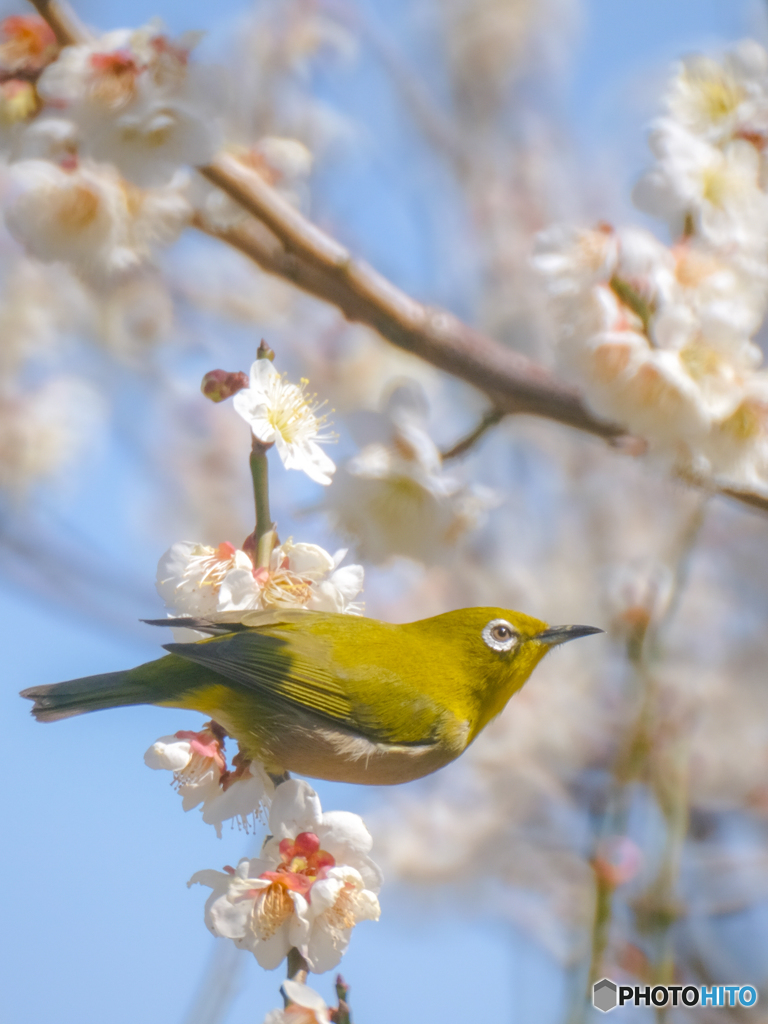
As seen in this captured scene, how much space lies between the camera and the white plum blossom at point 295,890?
1.25 meters

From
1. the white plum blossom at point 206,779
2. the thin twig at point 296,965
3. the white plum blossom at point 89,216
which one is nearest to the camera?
the thin twig at point 296,965

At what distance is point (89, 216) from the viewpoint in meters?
1.94

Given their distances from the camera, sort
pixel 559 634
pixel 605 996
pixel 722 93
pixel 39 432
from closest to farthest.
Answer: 1. pixel 722 93
2. pixel 559 634
3. pixel 605 996
4. pixel 39 432

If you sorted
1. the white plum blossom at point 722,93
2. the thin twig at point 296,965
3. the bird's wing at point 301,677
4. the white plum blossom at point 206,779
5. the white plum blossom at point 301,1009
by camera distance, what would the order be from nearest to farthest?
the white plum blossom at point 301,1009
the thin twig at point 296,965
the white plum blossom at point 206,779
the bird's wing at point 301,677
the white plum blossom at point 722,93

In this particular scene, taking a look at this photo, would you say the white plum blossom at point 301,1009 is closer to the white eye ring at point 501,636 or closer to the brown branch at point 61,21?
the white eye ring at point 501,636

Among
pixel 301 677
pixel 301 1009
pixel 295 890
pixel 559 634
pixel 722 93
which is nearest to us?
pixel 301 1009

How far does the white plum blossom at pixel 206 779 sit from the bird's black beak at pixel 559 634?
2.42 ft

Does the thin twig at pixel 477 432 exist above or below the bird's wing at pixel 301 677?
above

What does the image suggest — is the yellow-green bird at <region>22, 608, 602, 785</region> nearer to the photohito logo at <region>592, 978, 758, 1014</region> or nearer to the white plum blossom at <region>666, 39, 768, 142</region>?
the photohito logo at <region>592, 978, 758, 1014</region>

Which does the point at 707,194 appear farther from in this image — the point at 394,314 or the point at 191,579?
the point at 191,579

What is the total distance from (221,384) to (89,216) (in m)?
0.83

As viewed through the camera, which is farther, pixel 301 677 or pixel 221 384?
pixel 301 677

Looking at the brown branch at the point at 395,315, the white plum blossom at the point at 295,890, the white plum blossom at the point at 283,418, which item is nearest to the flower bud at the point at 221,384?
the white plum blossom at the point at 283,418

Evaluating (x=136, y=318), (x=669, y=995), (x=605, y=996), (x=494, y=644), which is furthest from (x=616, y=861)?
(x=136, y=318)
